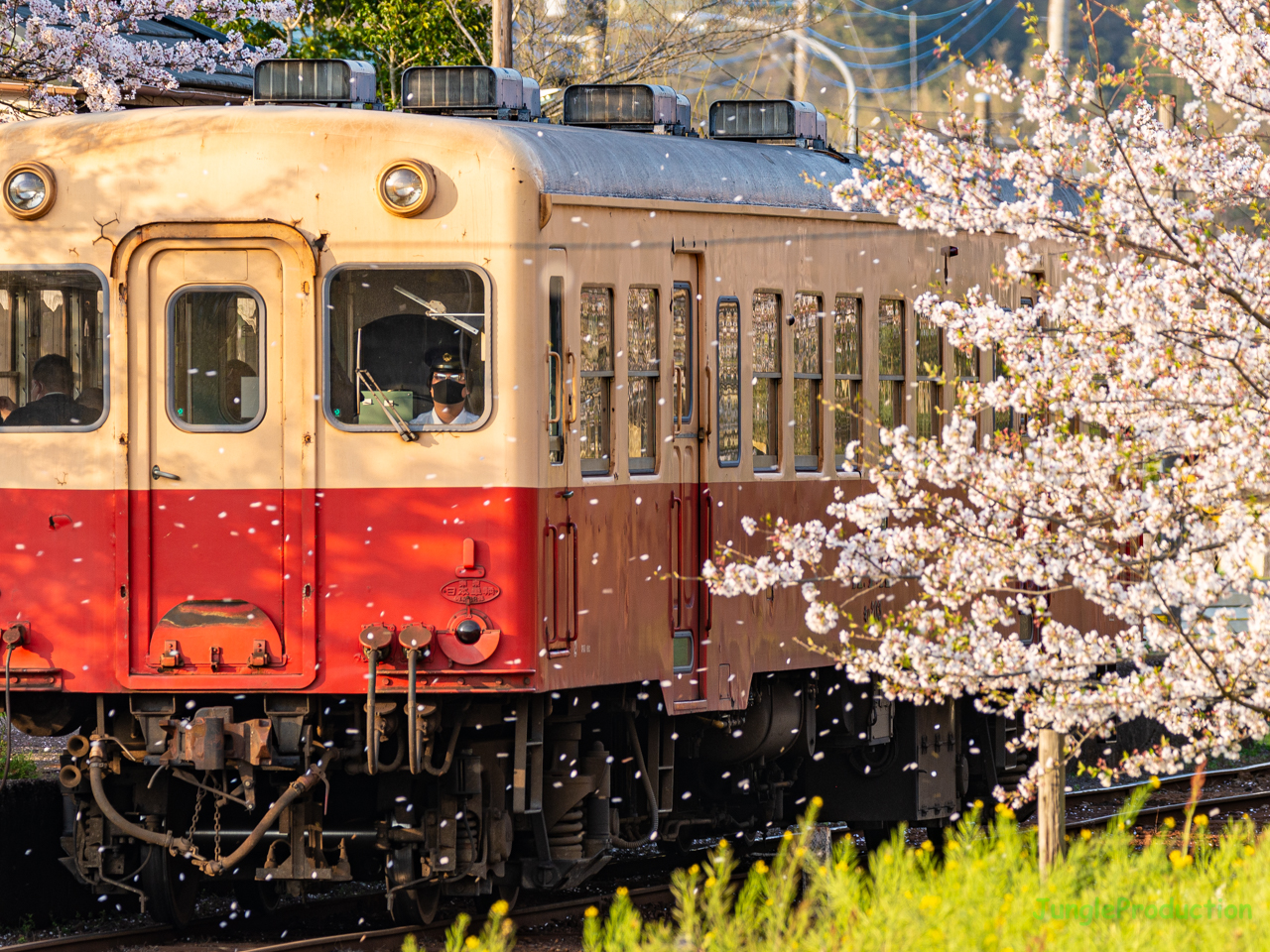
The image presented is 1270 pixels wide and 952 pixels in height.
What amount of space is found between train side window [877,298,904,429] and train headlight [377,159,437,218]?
3297 millimetres

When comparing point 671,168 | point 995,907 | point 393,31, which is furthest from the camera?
point 393,31

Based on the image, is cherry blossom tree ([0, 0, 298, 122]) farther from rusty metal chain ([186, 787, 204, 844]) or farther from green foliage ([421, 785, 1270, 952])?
green foliage ([421, 785, 1270, 952])

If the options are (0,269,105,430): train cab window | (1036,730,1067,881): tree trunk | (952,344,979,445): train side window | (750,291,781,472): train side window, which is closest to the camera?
(1036,730,1067,881): tree trunk

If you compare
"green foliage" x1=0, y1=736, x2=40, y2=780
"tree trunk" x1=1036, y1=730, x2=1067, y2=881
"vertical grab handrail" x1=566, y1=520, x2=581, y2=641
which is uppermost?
"vertical grab handrail" x1=566, y1=520, x2=581, y2=641

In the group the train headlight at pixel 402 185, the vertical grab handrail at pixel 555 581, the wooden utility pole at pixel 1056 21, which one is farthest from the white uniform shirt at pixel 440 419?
the wooden utility pole at pixel 1056 21

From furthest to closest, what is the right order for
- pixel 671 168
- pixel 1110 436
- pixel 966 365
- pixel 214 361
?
pixel 966 365, pixel 671 168, pixel 214 361, pixel 1110 436

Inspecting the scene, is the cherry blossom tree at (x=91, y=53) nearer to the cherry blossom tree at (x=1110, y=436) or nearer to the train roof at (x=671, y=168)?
the train roof at (x=671, y=168)

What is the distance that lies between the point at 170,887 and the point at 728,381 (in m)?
3.58

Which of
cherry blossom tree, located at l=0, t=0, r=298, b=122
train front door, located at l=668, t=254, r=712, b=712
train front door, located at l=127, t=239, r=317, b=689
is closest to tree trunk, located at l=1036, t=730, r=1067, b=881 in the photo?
train front door, located at l=668, t=254, r=712, b=712

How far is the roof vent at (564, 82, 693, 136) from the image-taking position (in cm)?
1028

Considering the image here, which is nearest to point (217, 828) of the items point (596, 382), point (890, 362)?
point (596, 382)

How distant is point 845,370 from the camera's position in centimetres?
1063

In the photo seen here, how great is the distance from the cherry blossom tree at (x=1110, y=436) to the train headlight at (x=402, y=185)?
1.92 meters

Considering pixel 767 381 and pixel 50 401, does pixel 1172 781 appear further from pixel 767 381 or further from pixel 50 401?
pixel 50 401
